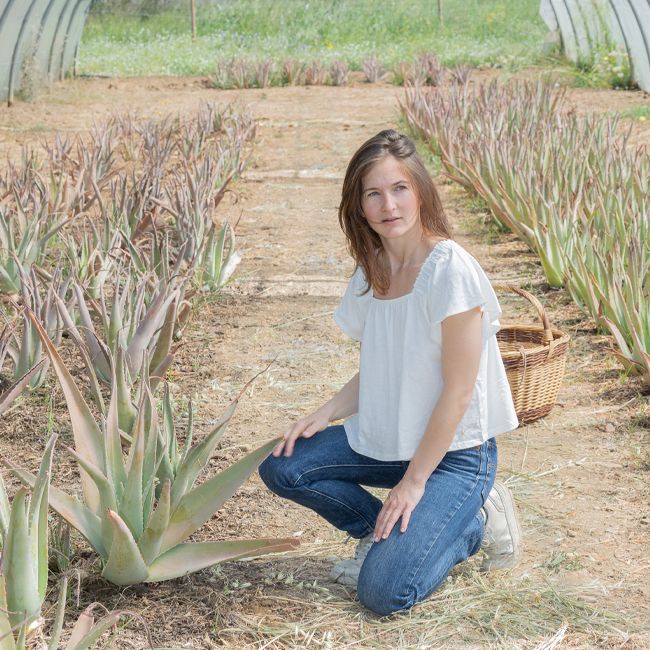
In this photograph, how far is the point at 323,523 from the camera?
8.81 ft

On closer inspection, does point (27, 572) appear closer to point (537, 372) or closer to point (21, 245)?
point (537, 372)

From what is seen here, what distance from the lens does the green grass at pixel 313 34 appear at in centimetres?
1795

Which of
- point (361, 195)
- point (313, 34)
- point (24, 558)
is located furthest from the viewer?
point (313, 34)

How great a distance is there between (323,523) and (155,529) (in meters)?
0.67

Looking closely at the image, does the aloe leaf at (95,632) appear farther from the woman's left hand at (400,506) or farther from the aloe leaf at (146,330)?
the aloe leaf at (146,330)

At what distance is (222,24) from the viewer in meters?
22.2

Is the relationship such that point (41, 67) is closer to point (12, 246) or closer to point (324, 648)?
point (12, 246)

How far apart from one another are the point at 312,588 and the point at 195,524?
0.32 meters

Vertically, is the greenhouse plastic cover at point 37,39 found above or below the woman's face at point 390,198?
above

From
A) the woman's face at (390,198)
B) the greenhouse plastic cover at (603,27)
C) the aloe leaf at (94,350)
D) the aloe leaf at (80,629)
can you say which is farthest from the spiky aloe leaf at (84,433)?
the greenhouse plastic cover at (603,27)

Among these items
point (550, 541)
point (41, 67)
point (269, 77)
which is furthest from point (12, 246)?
point (269, 77)

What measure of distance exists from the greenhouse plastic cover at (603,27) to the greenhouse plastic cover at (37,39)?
7298 millimetres

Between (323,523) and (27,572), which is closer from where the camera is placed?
(27,572)

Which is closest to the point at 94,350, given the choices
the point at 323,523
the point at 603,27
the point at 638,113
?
the point at 323,523
